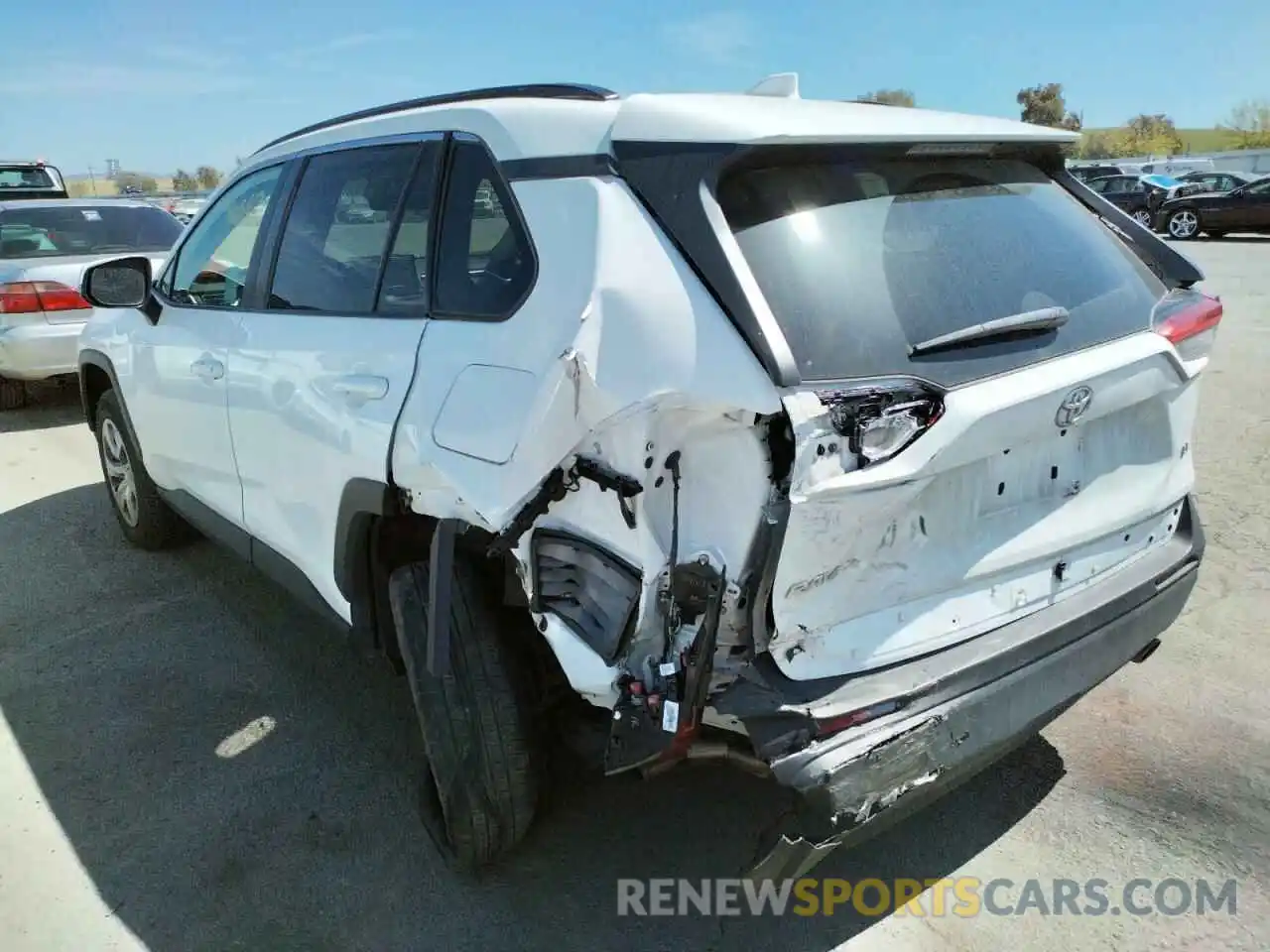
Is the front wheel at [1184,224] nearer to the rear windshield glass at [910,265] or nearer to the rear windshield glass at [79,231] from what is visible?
the rear windshield glass at [79,231]

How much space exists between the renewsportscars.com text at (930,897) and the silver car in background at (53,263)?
6.26 meters

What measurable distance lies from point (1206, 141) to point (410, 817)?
101 metres

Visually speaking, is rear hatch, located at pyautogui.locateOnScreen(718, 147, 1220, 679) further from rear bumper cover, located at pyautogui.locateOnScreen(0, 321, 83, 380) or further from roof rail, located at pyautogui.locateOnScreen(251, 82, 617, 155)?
rear bumper cover, located at pyautogui.locateOnScreen(0, 321, 83, 380)

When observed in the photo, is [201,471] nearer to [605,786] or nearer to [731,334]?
[605,786]

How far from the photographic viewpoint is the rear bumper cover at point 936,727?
1.83 m

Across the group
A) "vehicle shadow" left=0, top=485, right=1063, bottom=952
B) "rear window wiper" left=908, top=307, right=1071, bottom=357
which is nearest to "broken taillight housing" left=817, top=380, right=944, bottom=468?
"rear window wiper" left=908, top=307, right=1071, bottom=357

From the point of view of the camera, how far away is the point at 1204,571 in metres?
4.05

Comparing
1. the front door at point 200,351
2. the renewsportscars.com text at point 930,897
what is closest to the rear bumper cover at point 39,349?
the front door at point 200,351

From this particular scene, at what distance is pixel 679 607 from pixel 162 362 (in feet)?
9.63

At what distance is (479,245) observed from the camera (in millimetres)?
2420

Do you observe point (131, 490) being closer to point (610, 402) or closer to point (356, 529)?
point (356, 529)

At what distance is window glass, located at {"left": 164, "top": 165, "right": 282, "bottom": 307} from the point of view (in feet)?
11.4

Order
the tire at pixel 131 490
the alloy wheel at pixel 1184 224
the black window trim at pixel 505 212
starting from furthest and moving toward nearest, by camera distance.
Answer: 1. the alloy wheel at pixel 1184 224
2. the tire at pixel 131 490
3. the black window trim at pixel 505 212

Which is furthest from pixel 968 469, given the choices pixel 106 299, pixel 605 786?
pixel 106 299
